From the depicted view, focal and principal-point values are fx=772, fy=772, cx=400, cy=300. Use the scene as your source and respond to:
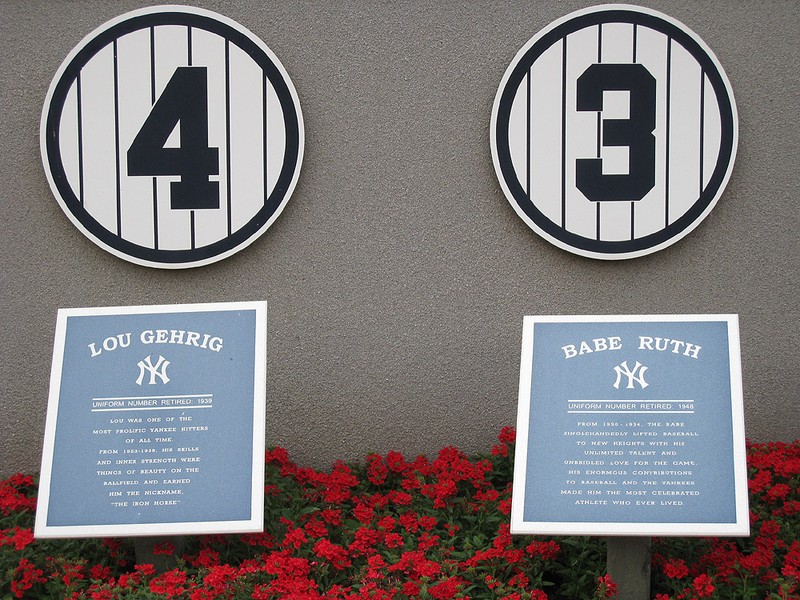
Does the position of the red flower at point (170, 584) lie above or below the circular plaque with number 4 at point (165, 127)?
below

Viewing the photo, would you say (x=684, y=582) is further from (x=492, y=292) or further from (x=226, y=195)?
(x=226, y=195)

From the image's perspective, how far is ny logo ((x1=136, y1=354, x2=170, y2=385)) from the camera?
2930 mm

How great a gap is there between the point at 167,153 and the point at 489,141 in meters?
1.64

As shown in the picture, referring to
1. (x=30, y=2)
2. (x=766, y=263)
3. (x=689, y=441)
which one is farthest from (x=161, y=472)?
(x=766, y=263)

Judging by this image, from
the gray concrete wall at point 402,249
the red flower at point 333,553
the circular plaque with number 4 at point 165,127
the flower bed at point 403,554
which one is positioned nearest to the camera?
the flower bed at point 403,554

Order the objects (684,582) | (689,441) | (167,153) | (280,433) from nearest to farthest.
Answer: (689,441) → (684,582) → (167,153) → (280,433)

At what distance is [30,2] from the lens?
3.92m

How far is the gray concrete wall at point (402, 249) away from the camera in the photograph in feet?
13.0

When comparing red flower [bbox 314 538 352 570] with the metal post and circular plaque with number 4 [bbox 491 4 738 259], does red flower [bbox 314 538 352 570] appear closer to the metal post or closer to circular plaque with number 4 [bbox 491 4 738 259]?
the metal post

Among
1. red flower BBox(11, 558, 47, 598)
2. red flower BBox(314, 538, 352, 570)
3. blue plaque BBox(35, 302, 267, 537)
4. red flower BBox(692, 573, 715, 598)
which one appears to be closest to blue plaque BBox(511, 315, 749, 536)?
red flower BBox(692, 573, 715, 598)

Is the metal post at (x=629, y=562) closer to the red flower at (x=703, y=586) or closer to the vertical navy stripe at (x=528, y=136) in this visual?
the red flower at (x=703, y=586)

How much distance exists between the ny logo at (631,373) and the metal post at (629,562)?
1.87 ft

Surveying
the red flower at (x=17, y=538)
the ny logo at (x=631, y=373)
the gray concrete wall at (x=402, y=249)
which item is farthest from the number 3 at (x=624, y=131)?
the red flower at (x=17, y=538)

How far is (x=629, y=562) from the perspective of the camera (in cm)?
281
